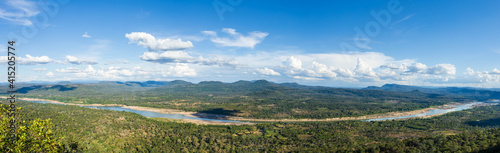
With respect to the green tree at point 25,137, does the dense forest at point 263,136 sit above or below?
below

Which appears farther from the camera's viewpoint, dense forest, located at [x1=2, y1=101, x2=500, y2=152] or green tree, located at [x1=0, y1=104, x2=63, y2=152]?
dense forest, located at [x1=2, y1=101, x2=500, y2=152]

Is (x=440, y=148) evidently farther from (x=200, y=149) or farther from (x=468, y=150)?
(x=200, y=149)

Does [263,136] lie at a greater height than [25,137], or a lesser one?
lesser

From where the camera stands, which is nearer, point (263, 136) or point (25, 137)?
point (25, 137)

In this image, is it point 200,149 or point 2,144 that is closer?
point 2,144

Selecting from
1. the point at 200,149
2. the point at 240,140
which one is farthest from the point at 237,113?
the point at 200,149

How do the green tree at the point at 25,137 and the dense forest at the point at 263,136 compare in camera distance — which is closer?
the green tree at the point at 25,137

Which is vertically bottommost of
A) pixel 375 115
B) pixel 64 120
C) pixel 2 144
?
pixel 375 115

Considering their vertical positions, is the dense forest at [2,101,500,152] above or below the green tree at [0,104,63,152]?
below
